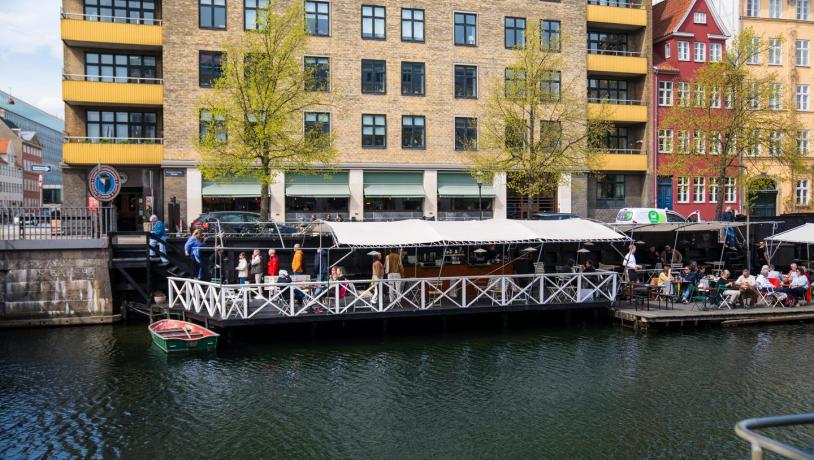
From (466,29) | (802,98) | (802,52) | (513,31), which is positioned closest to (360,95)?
(466,29)

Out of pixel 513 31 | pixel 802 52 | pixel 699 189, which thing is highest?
pixel 802 52

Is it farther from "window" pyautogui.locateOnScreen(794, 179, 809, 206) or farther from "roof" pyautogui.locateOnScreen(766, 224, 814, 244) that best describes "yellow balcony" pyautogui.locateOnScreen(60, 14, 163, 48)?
"window" pyautogui.locateOnScreen(794, 179, 809, 206)

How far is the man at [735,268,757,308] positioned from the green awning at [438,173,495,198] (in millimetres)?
18495

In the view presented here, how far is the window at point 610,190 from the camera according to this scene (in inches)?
1815

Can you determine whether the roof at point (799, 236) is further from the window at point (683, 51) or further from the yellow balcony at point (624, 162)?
the window at point (683, 51)

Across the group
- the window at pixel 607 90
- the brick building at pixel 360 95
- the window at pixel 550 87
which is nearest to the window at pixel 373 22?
the brick building at pixel 360 95

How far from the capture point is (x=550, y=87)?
39.0m

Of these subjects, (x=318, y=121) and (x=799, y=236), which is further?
(x=318, y=121)

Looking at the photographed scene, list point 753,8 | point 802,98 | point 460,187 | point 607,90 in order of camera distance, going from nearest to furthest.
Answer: point 460,187
point 607,90
point 753,8
point 802,98

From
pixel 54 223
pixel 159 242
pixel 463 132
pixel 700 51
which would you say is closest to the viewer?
pixel 54 223

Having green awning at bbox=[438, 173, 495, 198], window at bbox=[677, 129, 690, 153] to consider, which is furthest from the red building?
green awning at bbox=[438, 173, 495, 198]

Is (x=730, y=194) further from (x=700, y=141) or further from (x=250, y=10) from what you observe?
(x=250, y=10)

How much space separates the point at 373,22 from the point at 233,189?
13.0 metres

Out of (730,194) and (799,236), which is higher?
(730,194)
